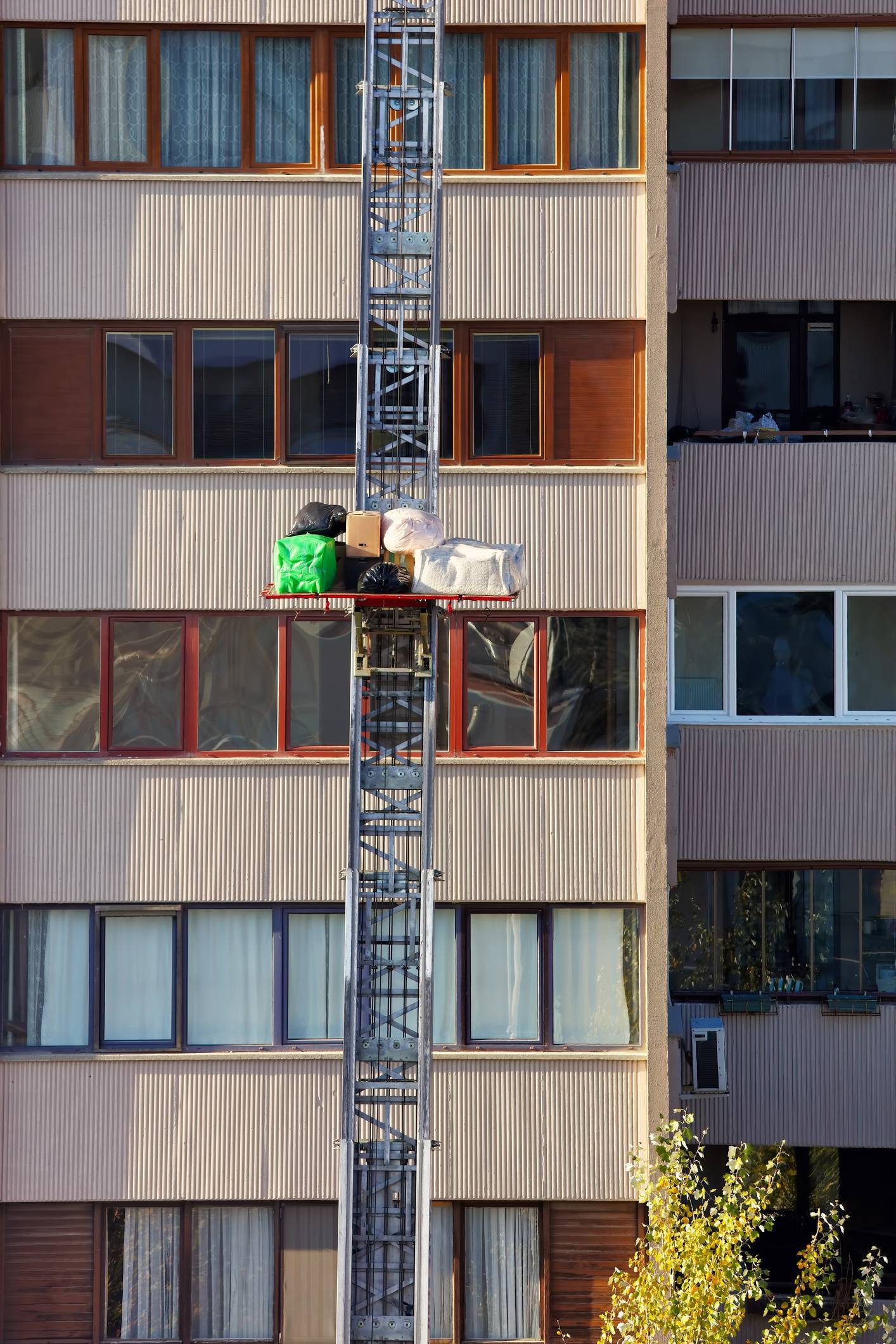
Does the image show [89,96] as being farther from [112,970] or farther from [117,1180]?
[117,1180]

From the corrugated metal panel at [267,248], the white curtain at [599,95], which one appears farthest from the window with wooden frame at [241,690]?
the white curtain at [599,95]

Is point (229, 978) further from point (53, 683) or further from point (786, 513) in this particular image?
point (786, 513)

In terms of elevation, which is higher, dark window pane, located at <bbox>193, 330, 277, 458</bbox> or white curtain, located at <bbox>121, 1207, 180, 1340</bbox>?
dark window pane, located at <bbox>193, 330, 277, 458</bbox>

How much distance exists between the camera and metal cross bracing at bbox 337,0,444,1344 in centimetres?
1714

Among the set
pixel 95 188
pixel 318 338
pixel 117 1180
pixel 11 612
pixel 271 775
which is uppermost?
pixel 95 188

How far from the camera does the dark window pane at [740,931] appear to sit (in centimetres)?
2297

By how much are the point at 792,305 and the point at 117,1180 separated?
14202 millimetres

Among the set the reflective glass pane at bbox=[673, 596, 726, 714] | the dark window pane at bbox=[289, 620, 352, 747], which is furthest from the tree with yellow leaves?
the dark window pane at bbox=[289, 620, 352, 747]

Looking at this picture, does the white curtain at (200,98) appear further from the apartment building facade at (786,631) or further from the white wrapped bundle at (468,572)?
the white wrapped bundle at (468,572)

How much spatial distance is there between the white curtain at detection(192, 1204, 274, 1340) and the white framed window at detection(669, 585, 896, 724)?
8357mm

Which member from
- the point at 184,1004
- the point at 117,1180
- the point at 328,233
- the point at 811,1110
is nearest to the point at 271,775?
the point at 184,1004

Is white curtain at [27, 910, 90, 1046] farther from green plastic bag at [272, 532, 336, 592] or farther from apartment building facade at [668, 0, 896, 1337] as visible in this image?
apartment building facade at [668, 0, 896, 1337]

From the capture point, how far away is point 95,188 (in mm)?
21688

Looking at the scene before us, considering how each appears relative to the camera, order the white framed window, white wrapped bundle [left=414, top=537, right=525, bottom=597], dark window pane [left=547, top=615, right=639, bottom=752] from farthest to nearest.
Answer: the white framed window → dark window pane [left=547, top=615, right=639, bottom=752] → white wrapped bundle [left=414, top=537, right=525, bottom=597]
